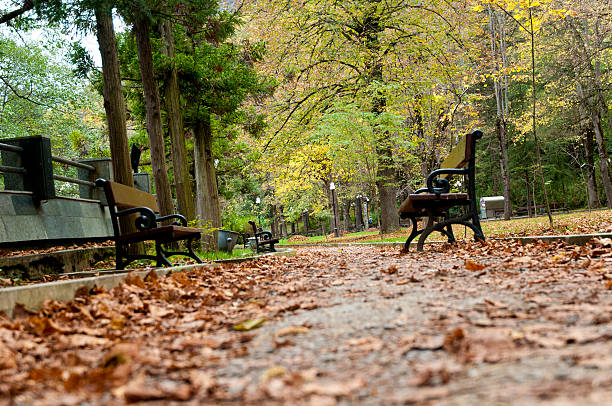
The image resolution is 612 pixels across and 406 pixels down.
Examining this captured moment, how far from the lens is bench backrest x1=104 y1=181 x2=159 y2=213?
525 centimetres

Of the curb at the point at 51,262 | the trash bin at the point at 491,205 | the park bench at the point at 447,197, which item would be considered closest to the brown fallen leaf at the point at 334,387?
the park bench at the point at 447,197

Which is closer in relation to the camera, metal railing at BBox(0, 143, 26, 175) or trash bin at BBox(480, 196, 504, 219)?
metal railing at BBox(0, 143, 26, 175)

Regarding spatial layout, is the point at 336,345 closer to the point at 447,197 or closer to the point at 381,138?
the point at 447,197

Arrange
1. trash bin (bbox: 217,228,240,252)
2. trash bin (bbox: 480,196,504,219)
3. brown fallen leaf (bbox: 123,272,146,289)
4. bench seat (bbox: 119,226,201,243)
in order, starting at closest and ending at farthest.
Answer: brown fallen leaf (bbox: 123,272,146,289)
bench seat (bbox: 119,226,201,243)
trash bin (bbox: 217,228,240,252)
trash bin (bbox: 480,196,504,219)

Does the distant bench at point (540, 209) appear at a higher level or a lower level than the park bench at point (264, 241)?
lower

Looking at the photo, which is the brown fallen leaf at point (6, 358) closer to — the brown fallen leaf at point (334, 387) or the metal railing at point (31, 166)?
the brown fallen leaf at point (334, 387)

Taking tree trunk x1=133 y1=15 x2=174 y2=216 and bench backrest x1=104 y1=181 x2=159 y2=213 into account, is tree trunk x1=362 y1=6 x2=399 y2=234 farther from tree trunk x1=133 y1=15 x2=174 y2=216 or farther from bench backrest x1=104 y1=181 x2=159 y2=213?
bench backrest x1=104 y1=181 x2=159 y2=213

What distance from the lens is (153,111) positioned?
9062mm

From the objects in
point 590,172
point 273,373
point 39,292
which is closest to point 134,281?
point 39,292

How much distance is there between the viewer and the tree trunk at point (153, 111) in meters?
8.91

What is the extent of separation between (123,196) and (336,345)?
172 inches

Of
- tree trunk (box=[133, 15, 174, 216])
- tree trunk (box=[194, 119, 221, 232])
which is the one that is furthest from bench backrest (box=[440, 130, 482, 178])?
tree trunk (box=[194, 119, 221, 232])

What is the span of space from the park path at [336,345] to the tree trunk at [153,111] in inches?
224

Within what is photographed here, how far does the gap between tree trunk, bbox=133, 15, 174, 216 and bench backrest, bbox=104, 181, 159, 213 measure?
6.76 feet
